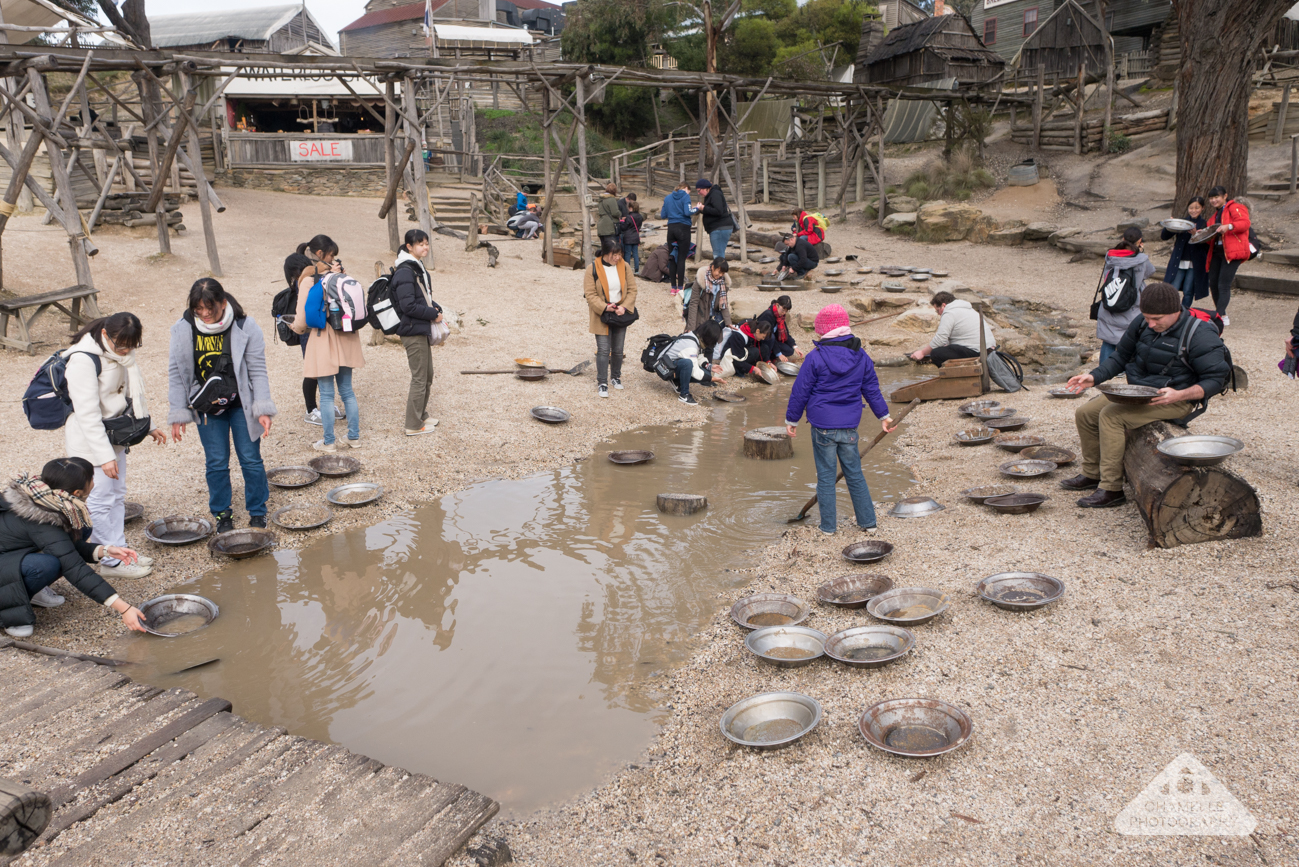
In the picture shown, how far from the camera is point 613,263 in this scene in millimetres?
9289

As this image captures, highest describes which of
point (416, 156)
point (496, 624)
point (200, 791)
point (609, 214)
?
point (416, 156)

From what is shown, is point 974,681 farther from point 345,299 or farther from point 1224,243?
point 1224,243

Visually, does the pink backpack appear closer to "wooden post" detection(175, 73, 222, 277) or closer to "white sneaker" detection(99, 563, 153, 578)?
"white sneaker" detection(99, 563, 153, 578)

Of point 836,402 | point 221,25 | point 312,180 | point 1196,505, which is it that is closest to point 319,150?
point 312,180

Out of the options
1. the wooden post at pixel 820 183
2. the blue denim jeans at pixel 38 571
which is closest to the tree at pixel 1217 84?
the wooden post at pixel 820 183

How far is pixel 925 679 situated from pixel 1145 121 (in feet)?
75.5

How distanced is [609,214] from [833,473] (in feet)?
35.6

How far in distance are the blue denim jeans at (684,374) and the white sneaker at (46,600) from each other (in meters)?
6.43

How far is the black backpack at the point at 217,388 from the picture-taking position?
5.57 meters

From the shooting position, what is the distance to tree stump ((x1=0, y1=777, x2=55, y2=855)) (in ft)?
6.49

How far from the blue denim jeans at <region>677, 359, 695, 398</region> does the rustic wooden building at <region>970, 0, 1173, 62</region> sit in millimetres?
22606

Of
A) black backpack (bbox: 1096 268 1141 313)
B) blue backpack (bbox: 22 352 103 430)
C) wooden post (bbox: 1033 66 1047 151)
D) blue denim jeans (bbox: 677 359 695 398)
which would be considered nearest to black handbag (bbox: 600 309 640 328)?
blue denim jeans (bbox: 677 359 695 398)

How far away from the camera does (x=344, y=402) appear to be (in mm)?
7754

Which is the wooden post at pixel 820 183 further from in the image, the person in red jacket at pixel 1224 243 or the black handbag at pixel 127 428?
the black handbag at pixel 127 428
